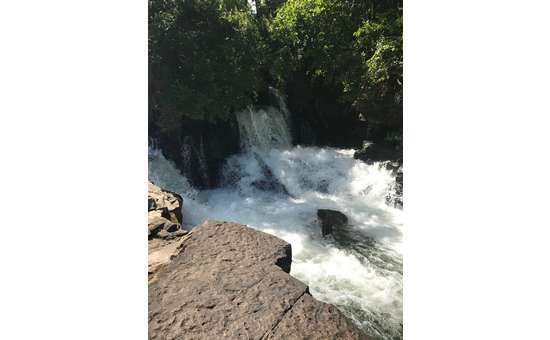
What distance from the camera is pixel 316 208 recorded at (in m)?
8.05

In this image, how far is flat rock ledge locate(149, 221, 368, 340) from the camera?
1763mm

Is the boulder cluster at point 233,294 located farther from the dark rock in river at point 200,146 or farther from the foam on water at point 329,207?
the dark rock in river at point 200,146

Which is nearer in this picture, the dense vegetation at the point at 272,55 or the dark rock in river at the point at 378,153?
the dense vegetation at the point at 272,55

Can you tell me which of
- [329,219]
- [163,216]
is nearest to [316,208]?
[329,219]

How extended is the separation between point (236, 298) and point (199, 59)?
300 inches

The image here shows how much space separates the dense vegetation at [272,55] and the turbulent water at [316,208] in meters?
1.35

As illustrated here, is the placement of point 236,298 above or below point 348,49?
below

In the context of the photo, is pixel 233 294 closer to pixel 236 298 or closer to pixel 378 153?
pixel 236 298

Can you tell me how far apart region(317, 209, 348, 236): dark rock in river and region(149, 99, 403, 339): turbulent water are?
0.49 feet

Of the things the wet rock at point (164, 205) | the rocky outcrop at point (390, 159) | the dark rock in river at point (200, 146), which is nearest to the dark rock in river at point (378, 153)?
the rocky outcrop at point (390, 159)

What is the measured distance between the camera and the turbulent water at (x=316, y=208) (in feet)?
15.2
